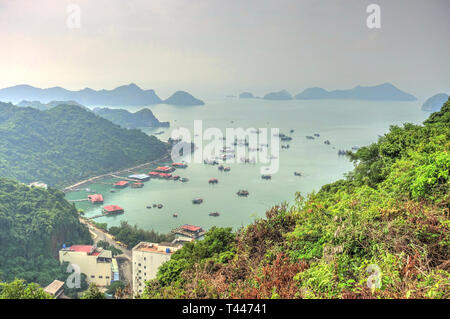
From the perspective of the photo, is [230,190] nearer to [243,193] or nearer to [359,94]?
[243,193]

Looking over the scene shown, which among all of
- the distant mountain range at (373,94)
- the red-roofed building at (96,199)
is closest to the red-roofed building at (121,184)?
the red-roofed building at (96,199)

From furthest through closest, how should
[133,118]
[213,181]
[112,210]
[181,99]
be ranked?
[181,99] < [133,118] < [213,181] < [112,210]

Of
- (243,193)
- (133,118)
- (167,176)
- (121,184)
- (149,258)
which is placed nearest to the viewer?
(149,258)

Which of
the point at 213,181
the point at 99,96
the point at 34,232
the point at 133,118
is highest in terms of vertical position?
the point at 99,96

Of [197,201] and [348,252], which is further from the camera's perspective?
[197,201]

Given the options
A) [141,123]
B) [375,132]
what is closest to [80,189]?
[141,123]

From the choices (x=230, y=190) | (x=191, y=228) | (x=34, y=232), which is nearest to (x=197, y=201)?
(x=230, y=190)
